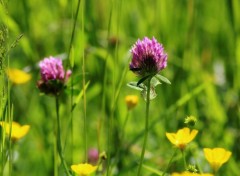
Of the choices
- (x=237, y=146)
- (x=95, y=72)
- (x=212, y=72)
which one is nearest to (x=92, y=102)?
(x=95, y=72)

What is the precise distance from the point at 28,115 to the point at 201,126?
65cm

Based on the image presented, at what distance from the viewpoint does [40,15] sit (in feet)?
9.30

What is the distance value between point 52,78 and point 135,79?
0.98 m

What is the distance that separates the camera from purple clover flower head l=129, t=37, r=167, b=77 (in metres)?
1.14

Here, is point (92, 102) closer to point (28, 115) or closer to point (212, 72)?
point (28, 115)

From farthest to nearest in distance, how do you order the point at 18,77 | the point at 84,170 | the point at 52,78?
the point at 18,77 < the point at 52,78 < the point at 84,170

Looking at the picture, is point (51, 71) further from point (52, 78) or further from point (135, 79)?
point (135, 79)

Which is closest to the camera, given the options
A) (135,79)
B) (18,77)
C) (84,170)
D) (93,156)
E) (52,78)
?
(84,170)

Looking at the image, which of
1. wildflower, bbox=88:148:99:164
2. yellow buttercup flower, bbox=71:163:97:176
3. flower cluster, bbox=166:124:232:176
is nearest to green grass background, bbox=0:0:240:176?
wildflower, bbox=88:148:99:164

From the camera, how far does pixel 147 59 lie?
45.1 inches

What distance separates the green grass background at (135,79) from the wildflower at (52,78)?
0.29 meters

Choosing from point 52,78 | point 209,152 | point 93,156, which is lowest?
point 93,156

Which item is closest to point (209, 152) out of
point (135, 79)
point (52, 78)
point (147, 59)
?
point (147, 59)

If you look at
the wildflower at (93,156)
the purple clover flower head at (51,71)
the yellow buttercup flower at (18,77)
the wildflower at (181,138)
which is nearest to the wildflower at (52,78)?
the purple clover flower head at (51,71)
